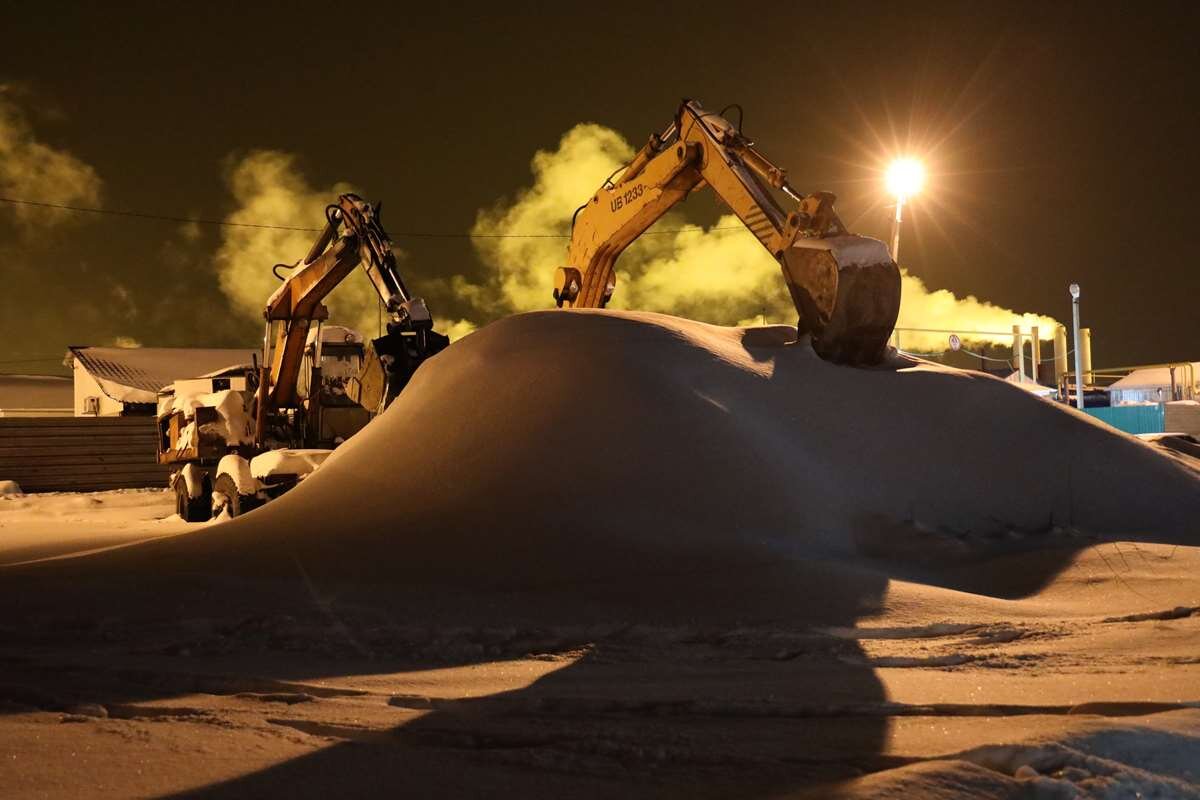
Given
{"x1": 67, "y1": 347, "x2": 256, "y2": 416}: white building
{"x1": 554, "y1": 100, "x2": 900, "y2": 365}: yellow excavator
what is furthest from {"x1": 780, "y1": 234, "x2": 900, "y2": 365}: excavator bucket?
{"x1": 67, "y1": 347, "x2": 256, "y2": 416}: white building

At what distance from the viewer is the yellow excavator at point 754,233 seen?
10656 millimetres

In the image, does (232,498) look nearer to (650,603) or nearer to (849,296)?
(849,296)

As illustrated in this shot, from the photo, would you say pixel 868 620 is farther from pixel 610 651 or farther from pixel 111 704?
pixel 111 704

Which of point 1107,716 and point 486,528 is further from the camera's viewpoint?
point 486,528

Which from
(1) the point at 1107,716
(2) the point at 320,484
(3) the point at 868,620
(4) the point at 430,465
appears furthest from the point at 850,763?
(2) the point at 320,484

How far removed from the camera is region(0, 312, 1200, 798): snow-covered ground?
148 inches

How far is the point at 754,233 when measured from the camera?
1183 cm

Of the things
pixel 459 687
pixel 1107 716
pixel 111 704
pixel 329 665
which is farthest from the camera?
pixel 329 665

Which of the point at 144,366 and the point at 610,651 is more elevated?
the point at 144,366

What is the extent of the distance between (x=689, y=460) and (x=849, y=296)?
10.1 ft

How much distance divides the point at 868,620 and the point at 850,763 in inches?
97.1

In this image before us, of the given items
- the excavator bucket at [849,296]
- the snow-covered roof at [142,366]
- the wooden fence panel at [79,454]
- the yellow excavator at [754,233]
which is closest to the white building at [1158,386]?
the yellow excavator at [754,233]

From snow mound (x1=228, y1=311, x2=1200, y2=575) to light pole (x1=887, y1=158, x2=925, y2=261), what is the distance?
9383mm

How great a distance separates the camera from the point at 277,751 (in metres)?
3.90
